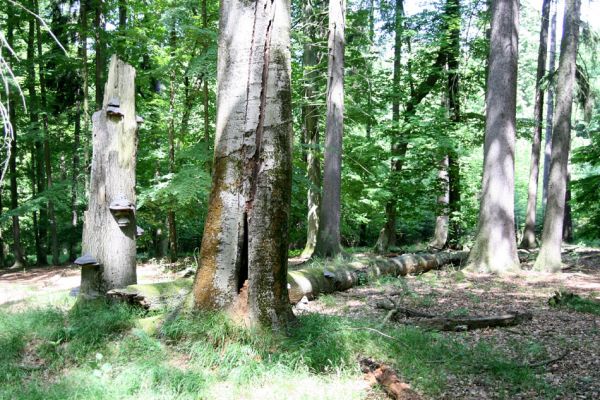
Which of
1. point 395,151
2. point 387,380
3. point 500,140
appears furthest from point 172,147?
point 387,380

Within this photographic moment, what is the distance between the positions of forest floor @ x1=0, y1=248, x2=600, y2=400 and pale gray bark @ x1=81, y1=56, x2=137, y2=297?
0.52 metres

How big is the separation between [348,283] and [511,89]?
18.8ft

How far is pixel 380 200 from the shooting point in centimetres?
1437

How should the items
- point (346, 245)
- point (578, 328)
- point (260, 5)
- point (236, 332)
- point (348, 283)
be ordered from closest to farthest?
1. point (236, 332)
2. point (260, 5)
3. point (578, 328)
4. point (348, 283)
5. point (346, 245)

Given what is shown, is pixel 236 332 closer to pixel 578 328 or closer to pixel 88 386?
pixel 88 386

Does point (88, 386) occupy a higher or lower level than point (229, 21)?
lower

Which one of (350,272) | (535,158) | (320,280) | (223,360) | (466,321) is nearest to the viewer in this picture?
(223,360)

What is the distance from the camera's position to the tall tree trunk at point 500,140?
9.55 metres

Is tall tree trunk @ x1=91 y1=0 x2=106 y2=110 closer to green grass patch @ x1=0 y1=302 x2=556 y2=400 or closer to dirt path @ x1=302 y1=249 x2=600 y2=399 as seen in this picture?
dirt path @ x1=302 y1=249 x2=600 y2=399

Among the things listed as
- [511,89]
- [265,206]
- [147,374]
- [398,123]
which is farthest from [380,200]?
[147,374]

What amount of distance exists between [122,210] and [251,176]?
234 cm

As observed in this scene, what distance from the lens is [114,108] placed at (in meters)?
5.67

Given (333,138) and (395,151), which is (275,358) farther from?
(395,151)

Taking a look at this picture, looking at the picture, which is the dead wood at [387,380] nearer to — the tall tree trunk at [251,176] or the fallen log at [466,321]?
the tall tree trunk at [251,176]
